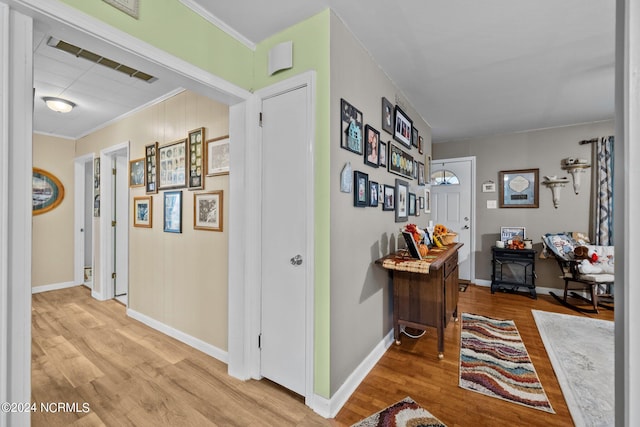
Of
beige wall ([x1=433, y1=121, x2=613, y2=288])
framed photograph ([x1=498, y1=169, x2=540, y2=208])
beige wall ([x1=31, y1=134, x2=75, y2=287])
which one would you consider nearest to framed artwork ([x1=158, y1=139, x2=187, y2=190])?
beige wall ([x1=31, y1=134, x2=75, y2=287])

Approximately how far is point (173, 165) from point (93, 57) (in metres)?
1.03

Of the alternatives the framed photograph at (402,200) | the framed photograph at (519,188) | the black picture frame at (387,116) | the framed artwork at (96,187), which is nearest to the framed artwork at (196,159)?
the black picture frame at (387,116)

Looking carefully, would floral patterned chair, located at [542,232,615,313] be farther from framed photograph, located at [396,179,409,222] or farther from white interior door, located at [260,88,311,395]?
white interior door, located at [260,88,311,395]

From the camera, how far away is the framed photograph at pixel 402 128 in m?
2.81

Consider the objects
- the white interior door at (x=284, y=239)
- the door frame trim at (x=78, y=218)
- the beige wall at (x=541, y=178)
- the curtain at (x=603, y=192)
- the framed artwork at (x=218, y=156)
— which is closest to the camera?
the white interior door at (x=284, y=239)

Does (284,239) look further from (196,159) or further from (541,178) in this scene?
(541,178)

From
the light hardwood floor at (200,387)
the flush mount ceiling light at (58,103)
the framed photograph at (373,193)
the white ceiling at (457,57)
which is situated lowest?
the light hardwood floor at (200,387)

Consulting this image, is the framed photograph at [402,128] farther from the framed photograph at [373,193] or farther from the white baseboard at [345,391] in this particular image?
the white baseboard at [345,391]

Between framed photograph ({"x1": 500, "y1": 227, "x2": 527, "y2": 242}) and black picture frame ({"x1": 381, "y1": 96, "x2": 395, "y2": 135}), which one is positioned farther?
framed photograph ({"x1": 500, "y1": 227, "x2": 527, "y2": 242})

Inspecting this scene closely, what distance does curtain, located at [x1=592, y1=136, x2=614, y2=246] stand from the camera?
12.8 feet

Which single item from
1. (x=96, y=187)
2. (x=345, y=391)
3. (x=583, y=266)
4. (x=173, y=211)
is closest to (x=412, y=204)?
(x=345, y=391)

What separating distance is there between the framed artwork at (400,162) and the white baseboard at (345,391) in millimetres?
1606

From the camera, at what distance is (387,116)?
103 inches

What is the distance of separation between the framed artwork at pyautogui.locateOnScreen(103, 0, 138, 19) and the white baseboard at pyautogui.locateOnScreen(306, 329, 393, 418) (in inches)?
92.8
